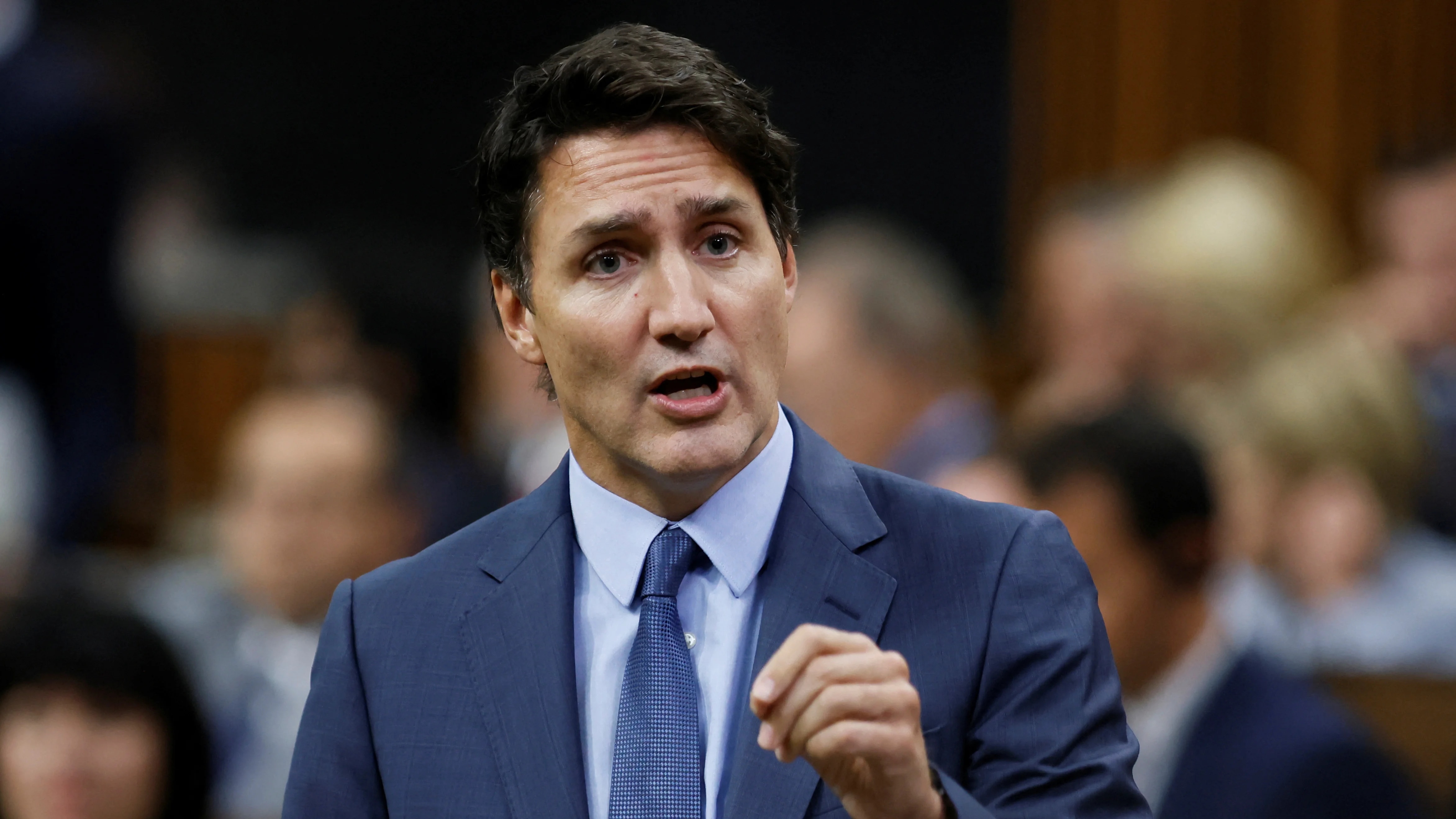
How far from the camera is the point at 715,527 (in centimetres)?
167

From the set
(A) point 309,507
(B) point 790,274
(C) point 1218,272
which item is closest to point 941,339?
(C) point 1218,272

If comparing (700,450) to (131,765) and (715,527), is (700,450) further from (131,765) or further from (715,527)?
(131,765)

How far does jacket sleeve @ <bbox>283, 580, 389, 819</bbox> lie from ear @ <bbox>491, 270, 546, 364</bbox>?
1.06 ft

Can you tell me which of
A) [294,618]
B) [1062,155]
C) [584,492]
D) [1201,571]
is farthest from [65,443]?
[1062,155]

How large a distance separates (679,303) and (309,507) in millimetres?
3321

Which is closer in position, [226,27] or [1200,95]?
[1200,95]

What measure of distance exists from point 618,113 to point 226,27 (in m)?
7.93

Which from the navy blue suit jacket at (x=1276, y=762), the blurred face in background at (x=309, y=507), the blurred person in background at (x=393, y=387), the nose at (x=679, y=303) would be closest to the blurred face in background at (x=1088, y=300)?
the navy blue suit jacket at (x=1276, y=762)

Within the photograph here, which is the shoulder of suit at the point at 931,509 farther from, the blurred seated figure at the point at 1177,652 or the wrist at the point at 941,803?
the blurred seated figure at the point at 1177,652

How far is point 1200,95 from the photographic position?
672cm

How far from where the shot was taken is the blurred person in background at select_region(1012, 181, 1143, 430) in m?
4.91

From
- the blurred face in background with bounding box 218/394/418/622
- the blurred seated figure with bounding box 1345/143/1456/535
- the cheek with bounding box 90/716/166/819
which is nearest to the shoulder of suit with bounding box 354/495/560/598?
the cheek with bounding box 90/716/166/819

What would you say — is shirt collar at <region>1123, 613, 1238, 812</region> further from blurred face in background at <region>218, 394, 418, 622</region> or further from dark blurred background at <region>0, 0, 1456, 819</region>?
blurred face in background at <region>218, 394, 418, 622</region>

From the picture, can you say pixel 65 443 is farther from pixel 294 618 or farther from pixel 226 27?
pixel 226 27
